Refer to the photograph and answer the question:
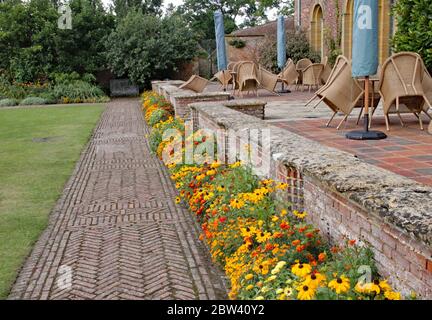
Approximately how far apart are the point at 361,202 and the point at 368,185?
0.59 ft

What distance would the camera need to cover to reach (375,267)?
272 cm

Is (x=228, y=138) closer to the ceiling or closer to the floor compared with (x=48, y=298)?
closer to the ceiling

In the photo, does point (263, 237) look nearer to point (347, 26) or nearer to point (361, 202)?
point (361, 202)

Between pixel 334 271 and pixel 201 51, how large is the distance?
23.8 meters

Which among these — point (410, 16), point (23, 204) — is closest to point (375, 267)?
point (23, 204)

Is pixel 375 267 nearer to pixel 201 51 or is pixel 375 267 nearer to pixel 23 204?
pixel 23 204

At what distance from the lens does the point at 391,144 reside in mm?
5855

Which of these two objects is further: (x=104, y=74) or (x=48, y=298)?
(x=104, y=74)

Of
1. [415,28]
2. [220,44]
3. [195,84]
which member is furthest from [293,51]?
[415,28]

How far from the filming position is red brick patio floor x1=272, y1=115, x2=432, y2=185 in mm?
4723

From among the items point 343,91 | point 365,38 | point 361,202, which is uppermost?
point 365,38

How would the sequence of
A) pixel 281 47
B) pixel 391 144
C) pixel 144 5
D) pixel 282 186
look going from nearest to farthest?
pixel 282 186 < pixel 391 144 < pixel 281 47 < pixel 144 5

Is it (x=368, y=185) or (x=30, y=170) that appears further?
(x=30, y=170)

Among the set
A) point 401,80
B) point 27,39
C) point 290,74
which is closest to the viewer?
point 401,80
